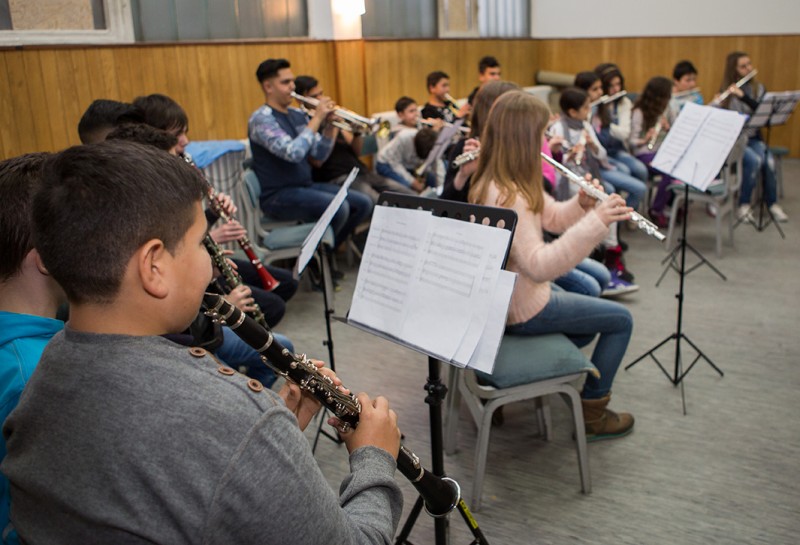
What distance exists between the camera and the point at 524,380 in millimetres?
2477

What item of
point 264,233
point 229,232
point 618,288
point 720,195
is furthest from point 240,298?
point 720,195

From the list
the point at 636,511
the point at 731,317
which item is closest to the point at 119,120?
the point at 636,511

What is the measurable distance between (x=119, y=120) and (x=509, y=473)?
2.29 metres

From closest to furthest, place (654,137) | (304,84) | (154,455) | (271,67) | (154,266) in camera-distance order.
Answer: (154,455), (154,266), (271,67), (304,84), (654,137)

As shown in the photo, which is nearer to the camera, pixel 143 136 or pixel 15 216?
pixel 15 216

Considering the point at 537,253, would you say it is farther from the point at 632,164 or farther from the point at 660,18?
the point at 660,18

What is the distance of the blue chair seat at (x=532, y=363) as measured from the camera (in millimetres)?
2471

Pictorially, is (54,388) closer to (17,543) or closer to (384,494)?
(17,543)

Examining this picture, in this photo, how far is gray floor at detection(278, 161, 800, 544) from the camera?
8.02 ft

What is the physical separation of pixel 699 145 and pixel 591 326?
128 cm

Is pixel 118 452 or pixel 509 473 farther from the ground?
pixel 118 452

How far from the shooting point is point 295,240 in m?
4.33

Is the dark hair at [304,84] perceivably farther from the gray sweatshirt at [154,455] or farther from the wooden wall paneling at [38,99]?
the gray sweatshirt at [154,455]

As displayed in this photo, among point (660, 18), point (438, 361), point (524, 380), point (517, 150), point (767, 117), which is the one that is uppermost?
point (660, 18)
